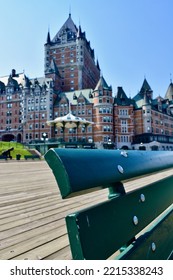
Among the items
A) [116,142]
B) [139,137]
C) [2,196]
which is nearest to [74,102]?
[116,142]

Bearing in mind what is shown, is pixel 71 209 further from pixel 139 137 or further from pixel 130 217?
pixel 139 137

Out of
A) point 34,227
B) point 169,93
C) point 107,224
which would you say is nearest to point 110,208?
point 107,224

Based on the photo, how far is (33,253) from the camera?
1644mm

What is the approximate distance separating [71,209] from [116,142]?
161 feet

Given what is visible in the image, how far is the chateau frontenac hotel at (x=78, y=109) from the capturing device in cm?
5128

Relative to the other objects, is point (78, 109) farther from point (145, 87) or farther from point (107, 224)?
point (107, 224)

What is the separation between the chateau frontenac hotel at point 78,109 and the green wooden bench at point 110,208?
132 feet

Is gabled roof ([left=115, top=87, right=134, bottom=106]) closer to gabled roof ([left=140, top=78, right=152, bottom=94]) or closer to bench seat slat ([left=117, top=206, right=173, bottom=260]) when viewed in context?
gabled roof ([left=140, top=78, right=152, bottom=94])

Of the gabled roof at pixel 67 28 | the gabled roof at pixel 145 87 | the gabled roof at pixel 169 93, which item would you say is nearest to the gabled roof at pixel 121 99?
the gabled roof at pixel 145 87

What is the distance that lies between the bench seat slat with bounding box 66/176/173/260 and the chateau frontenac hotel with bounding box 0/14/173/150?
40.2 meters

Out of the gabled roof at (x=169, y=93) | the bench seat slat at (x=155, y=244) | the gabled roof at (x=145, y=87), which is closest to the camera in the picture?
the bench seat slat at (x=155, y=244)

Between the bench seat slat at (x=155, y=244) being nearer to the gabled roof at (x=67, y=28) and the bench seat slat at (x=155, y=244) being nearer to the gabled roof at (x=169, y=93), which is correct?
the gabled roof at (x=169, y=93)

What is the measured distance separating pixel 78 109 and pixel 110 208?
54004mm

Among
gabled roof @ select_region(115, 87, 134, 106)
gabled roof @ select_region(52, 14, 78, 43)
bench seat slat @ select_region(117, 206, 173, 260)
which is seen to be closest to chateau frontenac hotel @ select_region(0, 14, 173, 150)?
gabled roof @ select_region(115, 87, 134, 106)
